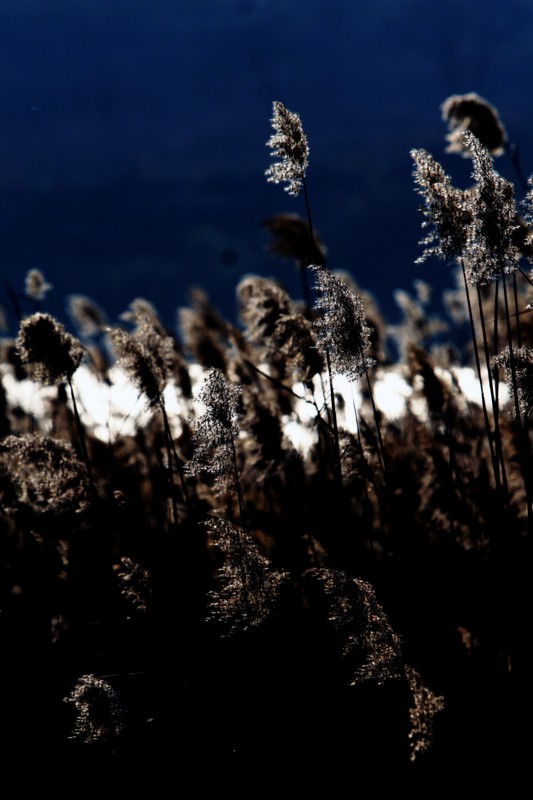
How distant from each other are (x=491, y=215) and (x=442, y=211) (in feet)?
0.69

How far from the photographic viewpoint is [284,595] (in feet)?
8.91

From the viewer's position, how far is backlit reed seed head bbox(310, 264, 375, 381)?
7.64 ft

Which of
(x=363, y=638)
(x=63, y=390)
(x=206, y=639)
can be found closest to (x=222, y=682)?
(x=206, y=639)

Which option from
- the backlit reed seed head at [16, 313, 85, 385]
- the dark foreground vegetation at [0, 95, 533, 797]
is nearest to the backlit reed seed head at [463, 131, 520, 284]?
the dark foreground vegetation at [0, 95, 533, 797]

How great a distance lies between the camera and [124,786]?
7.65 feet

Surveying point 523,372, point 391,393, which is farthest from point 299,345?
point 391,393

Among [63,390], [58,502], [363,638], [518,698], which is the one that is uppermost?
[63,390]

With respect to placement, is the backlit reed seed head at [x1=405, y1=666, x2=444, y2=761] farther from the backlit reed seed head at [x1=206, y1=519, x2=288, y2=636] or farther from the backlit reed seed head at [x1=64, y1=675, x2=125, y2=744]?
the backlit reed seed head at [x1=64, y1=675, x2=125, y2=744]

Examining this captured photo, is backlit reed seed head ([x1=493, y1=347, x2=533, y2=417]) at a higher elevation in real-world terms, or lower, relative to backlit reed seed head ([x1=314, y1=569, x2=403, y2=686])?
higher

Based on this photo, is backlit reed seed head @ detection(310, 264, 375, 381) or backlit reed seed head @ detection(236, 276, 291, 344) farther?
backlit reed seed head @ detection(236, 276, 291, 344)

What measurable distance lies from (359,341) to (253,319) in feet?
4.10

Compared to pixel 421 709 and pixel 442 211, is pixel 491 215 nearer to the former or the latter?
pixel 442 211

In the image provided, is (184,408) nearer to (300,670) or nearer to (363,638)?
(300,670)

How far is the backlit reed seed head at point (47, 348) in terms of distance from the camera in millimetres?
2994
